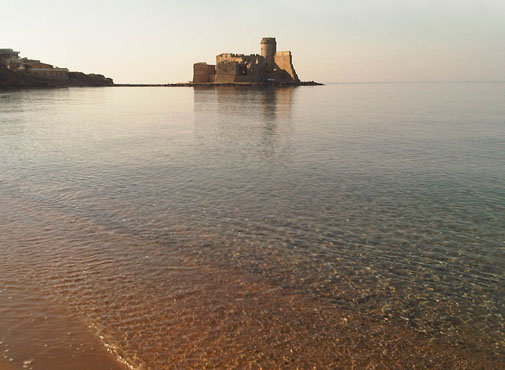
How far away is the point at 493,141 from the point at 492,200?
13.0 m

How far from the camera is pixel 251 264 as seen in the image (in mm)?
7258

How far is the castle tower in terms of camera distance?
5556 inches

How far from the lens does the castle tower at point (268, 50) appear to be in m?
141

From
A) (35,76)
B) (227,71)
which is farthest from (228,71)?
(35,76)

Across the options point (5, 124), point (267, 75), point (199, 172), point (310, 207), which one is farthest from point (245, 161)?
point (267, 75)

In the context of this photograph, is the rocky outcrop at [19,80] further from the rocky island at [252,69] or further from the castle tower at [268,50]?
the castle tower at [268,50]

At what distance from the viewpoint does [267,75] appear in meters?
141

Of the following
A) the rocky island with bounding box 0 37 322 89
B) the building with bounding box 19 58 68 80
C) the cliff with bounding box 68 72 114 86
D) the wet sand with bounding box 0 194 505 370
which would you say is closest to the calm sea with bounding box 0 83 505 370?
the wet sand with bounding box 0 194 505 370

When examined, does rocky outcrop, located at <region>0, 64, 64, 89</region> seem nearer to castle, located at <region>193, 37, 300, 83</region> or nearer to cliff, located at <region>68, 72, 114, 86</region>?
cliff, located at <region>68, 72, 114, 86</region>

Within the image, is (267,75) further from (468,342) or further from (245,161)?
(468,342)

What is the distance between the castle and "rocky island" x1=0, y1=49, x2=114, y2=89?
4315 centimetres

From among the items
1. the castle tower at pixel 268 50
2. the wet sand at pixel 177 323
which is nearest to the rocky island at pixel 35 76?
the castle tower at pixel 268 50

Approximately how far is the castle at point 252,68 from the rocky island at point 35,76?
142 ft

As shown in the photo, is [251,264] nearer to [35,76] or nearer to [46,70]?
[35,76]
